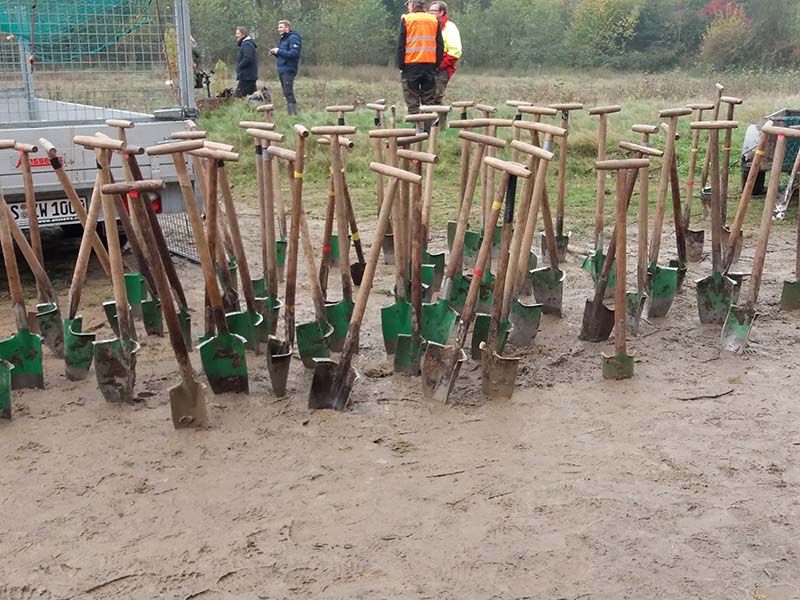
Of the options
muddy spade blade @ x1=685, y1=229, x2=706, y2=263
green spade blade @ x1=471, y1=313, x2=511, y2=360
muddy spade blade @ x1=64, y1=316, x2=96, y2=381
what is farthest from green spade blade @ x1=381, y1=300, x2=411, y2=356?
muddy spade blade @ x1=685, y1=229, x2=706, y2=263

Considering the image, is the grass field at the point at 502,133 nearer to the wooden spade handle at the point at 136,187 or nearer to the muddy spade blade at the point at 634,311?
the muddy spade blade at the point at 634,311

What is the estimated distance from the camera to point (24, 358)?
13.7 feet

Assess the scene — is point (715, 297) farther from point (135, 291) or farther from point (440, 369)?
point (135, 291)

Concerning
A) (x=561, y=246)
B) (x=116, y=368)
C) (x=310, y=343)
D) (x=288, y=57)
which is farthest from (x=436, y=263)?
(x=288, y=57)

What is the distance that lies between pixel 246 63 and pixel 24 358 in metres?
10.1

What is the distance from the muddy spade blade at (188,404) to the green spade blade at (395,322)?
1.18 meters

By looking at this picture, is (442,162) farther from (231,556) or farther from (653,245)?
(231,556)

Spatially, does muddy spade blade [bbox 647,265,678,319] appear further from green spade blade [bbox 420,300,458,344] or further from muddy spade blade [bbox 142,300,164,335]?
muddy spade blade [bbox 142,300,164,335]

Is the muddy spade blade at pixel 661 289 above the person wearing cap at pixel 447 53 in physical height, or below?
below

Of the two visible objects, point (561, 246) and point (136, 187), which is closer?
point (136, 187)

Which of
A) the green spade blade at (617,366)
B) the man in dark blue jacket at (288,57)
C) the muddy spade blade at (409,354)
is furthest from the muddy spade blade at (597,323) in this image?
the man in dark blue jacket at (288,57)

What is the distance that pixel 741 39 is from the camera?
35.2 m

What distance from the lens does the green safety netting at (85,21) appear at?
557 centimetres

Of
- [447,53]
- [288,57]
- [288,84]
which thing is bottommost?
[288,84]
